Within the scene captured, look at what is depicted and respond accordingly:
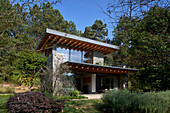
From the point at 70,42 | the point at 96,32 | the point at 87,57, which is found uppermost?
the point at 96,32

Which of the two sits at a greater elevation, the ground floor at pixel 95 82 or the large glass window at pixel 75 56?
the large glass window at pixel 75 56

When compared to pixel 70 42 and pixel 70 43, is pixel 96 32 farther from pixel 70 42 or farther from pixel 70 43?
pixel 70 42

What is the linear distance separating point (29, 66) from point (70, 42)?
4.91 metres

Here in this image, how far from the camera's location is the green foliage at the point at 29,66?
534 inches

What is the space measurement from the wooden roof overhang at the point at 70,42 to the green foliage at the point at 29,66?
4.22 ft

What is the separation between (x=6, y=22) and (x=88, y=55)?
12389 millimetres

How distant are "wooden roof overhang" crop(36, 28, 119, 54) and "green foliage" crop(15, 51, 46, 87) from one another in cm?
129

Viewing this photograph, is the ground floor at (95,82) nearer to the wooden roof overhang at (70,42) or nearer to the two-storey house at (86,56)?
the two-storey house at (86,56)

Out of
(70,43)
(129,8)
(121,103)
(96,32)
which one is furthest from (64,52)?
(96,32)

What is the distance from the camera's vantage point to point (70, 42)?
12.5 m

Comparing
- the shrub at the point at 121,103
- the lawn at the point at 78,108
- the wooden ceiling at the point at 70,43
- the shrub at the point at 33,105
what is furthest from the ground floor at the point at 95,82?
the shrub at the point at 33,105

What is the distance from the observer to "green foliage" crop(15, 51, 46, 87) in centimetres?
1355

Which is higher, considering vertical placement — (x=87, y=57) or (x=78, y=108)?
(x=87, y=57)

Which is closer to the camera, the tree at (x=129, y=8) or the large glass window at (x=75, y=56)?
the tree at (x=129, y=8)
